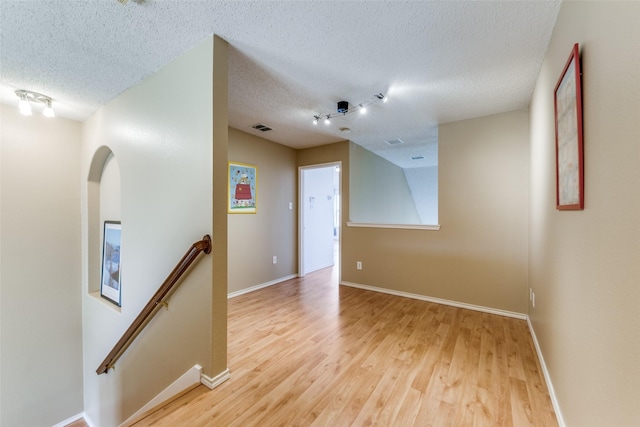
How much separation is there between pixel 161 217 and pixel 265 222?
7.04ft

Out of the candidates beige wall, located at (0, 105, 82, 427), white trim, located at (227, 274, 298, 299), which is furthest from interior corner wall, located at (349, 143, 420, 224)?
beige wall, located at (0, 105, 82, 427)

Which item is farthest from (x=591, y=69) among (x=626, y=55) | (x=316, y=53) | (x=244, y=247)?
(x=244, y=247)

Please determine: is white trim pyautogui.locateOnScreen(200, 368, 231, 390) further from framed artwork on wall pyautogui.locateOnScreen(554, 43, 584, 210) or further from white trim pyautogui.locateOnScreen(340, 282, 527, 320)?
white trim pyautogui.locateOnScreen(340, 282, 527, 320)

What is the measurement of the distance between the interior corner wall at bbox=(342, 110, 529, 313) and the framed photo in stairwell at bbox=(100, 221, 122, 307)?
3.48 meters

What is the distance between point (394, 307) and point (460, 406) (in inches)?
64.2

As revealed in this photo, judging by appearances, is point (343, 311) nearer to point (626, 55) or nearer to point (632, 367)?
point (632, 367)

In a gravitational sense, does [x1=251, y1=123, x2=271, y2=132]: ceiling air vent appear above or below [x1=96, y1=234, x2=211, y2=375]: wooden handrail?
above

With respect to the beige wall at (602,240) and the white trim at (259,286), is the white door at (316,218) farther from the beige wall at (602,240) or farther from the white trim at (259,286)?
the beige wall at (602,240)

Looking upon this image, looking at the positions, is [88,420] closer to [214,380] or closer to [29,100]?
[214,380]

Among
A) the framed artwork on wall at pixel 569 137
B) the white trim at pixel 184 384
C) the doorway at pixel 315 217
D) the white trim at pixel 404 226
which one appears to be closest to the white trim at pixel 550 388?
the framed artwork on wall at pixel 569 137

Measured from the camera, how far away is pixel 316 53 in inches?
73.4

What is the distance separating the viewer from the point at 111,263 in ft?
9.77

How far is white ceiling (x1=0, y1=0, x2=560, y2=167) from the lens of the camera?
1463 millimetres

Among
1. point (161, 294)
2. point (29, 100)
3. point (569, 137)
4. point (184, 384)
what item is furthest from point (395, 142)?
point (29, 100)
